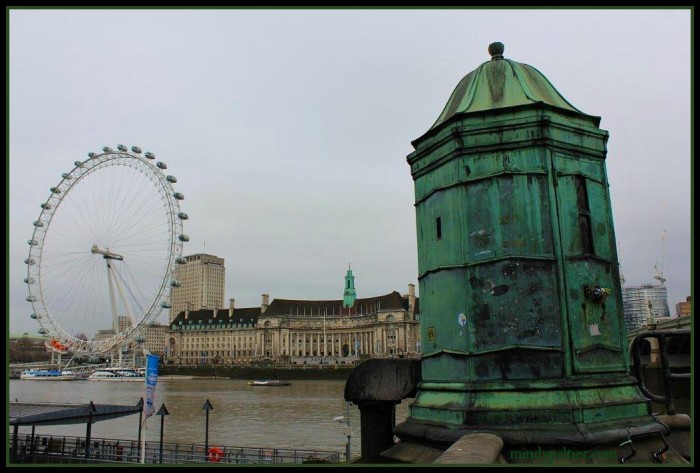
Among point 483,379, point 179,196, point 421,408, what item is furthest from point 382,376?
point 179,196

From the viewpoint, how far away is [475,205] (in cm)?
631

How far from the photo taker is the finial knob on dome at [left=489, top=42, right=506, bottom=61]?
7227mm

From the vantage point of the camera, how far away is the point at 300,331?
16488 cm

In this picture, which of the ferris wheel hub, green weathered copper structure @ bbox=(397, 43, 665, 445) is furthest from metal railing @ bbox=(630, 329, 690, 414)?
the ferris wheel hub

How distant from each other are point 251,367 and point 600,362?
131m

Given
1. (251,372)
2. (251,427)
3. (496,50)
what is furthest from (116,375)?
(496,50)

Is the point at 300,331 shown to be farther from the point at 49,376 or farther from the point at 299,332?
the point at 49,376

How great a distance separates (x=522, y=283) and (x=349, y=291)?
550 ft

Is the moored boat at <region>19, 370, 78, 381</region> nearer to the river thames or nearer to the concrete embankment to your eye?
the concrete embankment

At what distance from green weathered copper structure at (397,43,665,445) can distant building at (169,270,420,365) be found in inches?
5506

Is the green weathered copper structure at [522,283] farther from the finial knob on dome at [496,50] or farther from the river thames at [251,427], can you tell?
the river thames at [251,427]

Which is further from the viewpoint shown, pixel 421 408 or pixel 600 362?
pixel 421 408

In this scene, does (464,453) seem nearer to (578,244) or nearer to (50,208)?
(578,244)

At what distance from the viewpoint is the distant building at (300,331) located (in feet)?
498
